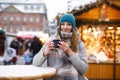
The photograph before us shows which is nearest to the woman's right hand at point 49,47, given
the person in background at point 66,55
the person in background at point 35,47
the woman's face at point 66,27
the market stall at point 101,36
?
the person in background at point 66,55

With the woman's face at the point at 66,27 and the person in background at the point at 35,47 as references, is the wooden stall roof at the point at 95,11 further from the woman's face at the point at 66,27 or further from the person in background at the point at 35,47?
the woman's face at the point at 66,27

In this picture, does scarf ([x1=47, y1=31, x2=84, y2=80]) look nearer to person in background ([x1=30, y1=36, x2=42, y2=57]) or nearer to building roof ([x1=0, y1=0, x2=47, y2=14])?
person in background ([x1=30, y1=36, x2=42, y2=57])

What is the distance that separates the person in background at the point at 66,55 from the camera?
318cm

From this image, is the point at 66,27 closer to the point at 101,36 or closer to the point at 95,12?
the point at 95,12

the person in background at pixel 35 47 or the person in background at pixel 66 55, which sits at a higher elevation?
the person in background at pixel 66 55

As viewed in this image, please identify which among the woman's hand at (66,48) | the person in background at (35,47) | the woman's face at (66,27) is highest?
the woman's face at (66,27)

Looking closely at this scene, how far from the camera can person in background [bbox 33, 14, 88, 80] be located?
318cm

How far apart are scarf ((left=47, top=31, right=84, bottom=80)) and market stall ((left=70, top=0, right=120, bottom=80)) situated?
676cm

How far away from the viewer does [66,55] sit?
126 inches

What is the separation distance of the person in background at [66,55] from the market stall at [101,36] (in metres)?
6.73

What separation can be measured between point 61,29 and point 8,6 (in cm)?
8718

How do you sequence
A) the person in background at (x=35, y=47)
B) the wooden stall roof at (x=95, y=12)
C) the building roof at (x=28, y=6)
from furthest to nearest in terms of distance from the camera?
the building roof at (x=28, y=6) < the person in background at (x=35, y=47) < the wooden stall roof at (x=95, y=12)

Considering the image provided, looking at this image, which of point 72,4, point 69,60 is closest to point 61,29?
point 69,60

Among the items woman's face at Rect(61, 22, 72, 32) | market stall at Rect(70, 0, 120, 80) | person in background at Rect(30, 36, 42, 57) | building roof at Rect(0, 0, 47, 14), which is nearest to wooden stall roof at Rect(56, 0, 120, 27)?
market stall at Rect(70, 0, 120, 80)
